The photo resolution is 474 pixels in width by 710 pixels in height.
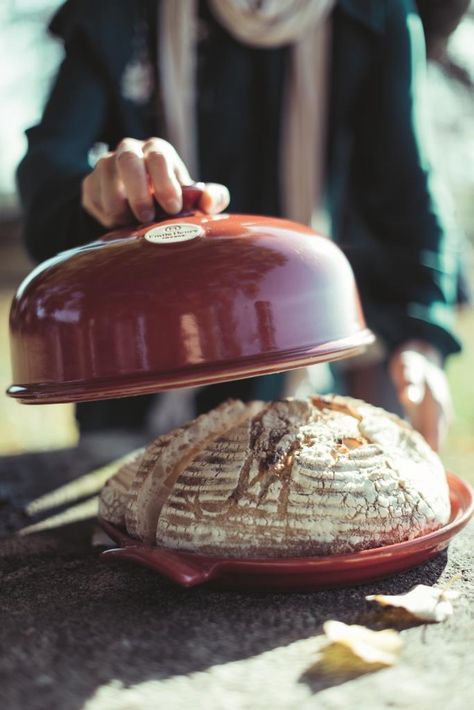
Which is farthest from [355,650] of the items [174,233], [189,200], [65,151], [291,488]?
[65,151]

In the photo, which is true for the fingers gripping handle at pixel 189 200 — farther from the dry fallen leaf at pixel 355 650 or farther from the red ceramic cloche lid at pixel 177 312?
the dry fallen leaf at pixel 355 650

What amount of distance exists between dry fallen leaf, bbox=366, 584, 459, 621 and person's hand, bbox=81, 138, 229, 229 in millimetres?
710

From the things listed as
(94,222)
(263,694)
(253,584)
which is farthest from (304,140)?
(263,694)

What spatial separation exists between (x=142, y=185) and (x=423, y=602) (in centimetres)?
81

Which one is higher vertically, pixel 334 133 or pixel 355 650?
pixel 334 133

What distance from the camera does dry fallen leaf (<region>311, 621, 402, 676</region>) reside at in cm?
83

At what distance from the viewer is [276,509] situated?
1.02 m

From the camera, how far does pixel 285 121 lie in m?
2.27

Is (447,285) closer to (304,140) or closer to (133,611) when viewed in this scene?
(304,140)

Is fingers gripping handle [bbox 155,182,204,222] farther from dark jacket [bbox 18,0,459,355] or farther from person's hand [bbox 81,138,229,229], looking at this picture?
dark jacket [bbox 18,0,459,355]

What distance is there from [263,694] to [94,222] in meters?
1.18

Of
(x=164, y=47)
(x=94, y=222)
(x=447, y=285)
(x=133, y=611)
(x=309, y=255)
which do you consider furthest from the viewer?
(x=164, y=47)

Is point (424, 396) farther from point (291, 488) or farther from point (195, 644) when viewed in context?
point (195, 644)

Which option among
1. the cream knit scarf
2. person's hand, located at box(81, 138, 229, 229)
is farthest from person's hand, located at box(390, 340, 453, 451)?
the cream knit scarf
